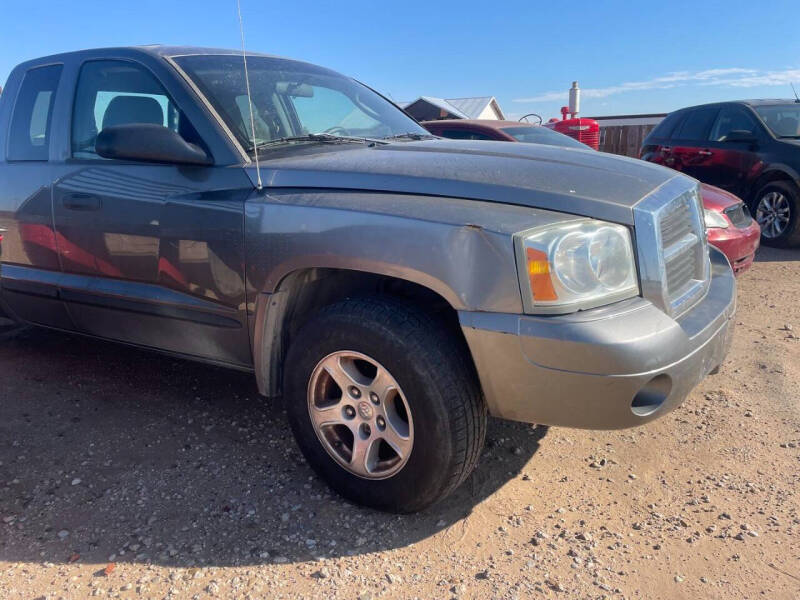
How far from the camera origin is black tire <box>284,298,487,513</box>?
222 cm

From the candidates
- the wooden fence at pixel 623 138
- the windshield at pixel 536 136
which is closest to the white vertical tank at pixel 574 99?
the wooden fence at pixel 623 138

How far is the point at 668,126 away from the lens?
28.3 ft

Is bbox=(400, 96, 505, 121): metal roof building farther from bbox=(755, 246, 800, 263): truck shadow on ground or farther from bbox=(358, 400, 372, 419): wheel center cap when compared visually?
bbox=(358, 400, 372, 419): wheel center cap

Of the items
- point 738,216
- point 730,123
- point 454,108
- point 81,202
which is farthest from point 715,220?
point 454,108

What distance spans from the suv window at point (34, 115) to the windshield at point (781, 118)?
293 inches

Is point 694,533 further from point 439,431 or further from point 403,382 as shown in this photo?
point 403,382

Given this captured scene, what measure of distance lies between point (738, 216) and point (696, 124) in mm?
3342

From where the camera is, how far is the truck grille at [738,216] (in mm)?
5285

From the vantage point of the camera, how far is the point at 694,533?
93.3 inches

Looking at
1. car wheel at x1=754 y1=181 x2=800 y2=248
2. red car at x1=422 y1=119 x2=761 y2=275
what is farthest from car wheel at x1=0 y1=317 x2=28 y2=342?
car wheel at x1=754 y1=181 x2=800 y2=248

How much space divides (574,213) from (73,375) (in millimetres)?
3255

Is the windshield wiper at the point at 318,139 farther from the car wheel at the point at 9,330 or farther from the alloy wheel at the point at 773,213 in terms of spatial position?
the alloy wheel at the point at 773,213

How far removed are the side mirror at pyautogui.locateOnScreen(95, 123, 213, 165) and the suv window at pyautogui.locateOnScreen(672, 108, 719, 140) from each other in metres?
7.25

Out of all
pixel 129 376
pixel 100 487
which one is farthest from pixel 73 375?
pixel 100 487
